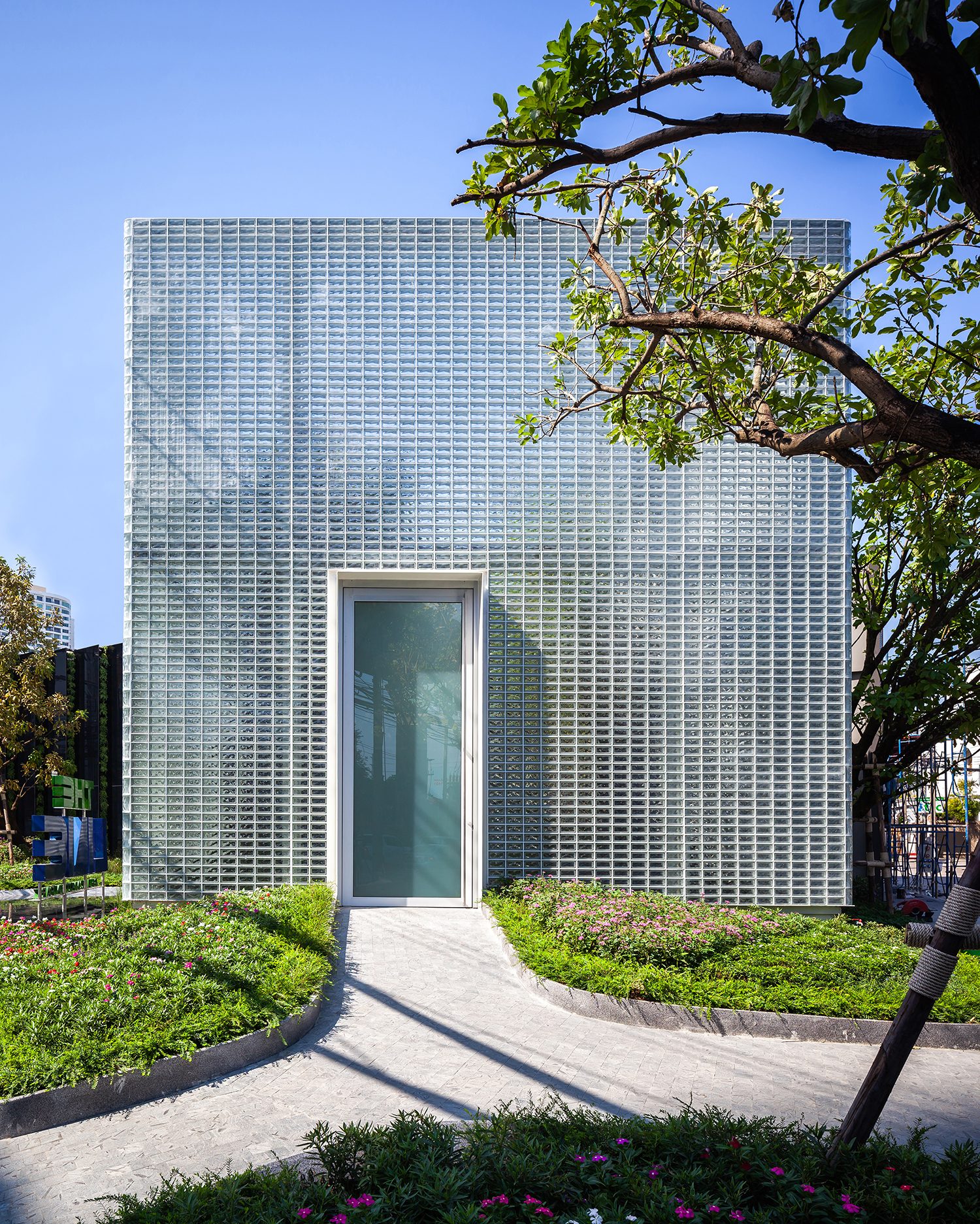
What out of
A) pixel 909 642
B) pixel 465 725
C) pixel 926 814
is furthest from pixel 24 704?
pixel 926 814

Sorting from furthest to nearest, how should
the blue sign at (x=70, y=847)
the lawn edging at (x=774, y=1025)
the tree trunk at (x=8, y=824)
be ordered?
the tree trunk at (x=8, y=824), the blue sign at (x=70, y=847), the lawn edging at (x=774, y=1025)

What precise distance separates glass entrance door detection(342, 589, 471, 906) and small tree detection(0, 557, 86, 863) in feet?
16.9

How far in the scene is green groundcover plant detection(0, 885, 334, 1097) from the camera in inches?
161

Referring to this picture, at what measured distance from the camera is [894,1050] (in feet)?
9.88

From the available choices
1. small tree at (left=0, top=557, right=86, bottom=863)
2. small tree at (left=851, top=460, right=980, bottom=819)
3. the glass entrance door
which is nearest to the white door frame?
the glass entrance door

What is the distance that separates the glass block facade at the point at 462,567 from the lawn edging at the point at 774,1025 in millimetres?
2638

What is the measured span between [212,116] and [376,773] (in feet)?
20.5

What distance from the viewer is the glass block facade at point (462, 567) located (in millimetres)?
8016

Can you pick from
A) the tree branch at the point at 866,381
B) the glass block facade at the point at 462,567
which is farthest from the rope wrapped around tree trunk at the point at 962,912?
the glass block facade at the point at 462,567

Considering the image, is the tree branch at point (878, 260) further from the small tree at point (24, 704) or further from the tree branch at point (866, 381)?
the small tree at point (24, 704)

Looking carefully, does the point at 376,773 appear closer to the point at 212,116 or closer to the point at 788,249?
the point at 212,116

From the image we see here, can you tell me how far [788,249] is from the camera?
8.51 m

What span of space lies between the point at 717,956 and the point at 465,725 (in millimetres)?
3394

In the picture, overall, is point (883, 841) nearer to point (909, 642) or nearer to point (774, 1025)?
point (909, 642)
